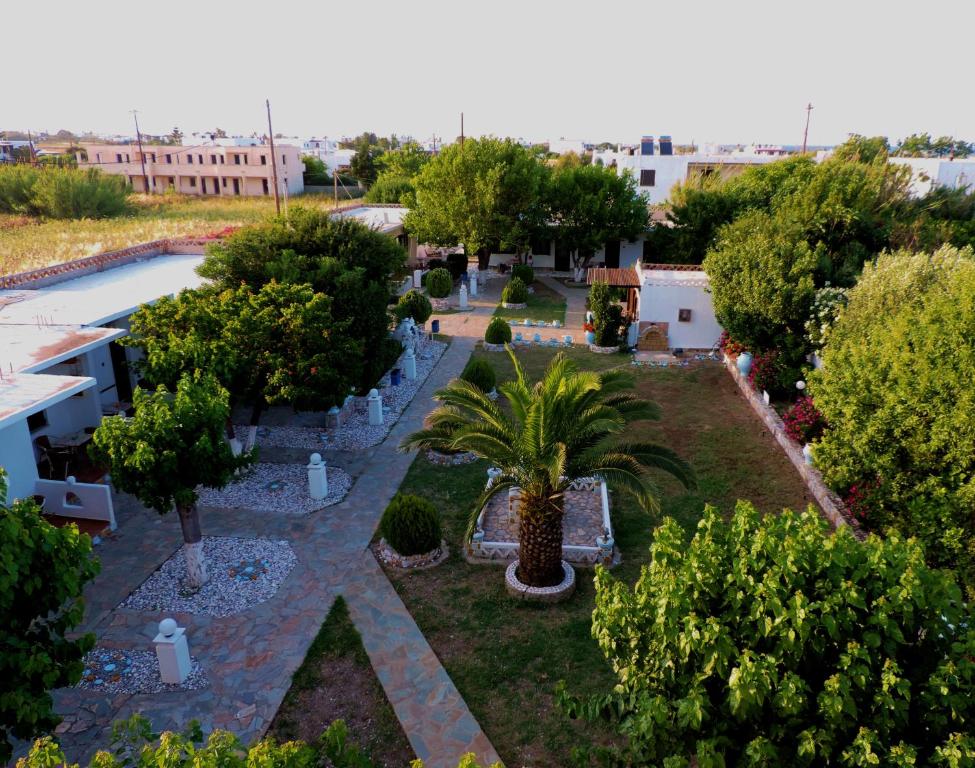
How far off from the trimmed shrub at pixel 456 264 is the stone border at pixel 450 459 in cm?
2420

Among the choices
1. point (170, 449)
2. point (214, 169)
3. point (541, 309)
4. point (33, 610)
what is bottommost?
point (541, 309)

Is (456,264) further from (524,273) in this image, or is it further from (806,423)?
(806,423)

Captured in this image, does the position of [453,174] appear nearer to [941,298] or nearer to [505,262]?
[505,262]

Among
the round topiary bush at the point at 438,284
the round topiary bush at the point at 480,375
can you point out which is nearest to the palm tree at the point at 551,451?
the round topiary bush at the point at 480,375

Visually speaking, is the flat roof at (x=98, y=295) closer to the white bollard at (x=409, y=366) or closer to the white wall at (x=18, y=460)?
the white wall at (x=18, y=460)

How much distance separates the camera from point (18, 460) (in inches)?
526

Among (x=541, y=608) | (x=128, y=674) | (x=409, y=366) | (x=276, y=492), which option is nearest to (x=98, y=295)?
(x=276, y=492)

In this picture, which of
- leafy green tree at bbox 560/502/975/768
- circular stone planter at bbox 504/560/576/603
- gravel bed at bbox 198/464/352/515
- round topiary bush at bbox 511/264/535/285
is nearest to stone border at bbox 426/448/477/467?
gravel bed at bbox 198/464/352/515

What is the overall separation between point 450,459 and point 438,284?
19.1 m

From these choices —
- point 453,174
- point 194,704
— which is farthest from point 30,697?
point 453,174

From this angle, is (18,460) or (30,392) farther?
(18,460)

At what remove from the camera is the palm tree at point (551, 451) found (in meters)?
11.2

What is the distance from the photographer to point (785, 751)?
5.83m

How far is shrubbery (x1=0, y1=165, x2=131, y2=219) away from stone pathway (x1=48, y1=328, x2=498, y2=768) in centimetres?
3776
